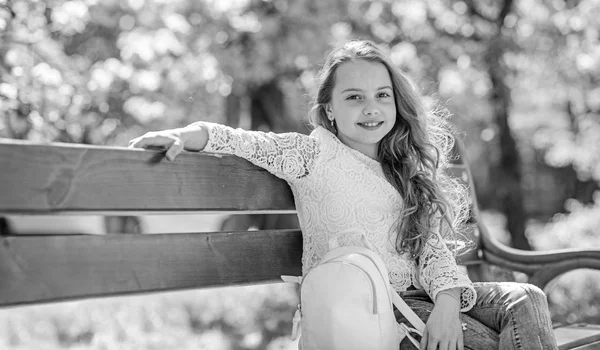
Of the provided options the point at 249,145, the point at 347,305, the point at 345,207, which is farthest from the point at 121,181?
the point at 345,207

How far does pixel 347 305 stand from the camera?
2.16m

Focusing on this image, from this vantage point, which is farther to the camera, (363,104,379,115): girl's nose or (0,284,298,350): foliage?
(0,284,298,350): foliage

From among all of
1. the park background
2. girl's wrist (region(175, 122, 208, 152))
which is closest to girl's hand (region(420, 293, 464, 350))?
Answer: girl's wrist (region(175, 122, 208, 152))

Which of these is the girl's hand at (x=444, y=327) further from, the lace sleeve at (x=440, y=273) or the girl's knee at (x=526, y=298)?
the girl's knee at (x=526, y=298)

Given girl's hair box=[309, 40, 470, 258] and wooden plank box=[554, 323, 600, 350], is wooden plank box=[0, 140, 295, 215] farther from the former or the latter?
wooden plank box=[554, 323, 600, 350]

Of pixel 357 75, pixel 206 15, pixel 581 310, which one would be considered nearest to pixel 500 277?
pixel 357 75

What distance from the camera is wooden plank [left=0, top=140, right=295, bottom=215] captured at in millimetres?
1894

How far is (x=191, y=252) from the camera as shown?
2340 millimetres

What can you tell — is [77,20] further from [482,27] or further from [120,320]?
[482,27]

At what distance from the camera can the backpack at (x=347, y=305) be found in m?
2.16

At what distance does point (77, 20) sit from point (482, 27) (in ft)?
14.6

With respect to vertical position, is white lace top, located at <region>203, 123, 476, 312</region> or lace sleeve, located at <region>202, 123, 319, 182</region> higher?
lace sleeve, located at <region>202, 123, 319, 182</region>

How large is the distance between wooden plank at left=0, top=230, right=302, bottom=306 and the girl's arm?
0.83 ft

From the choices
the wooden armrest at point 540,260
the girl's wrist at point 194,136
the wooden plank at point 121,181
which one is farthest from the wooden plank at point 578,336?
the girl's wrist at point 194,136
